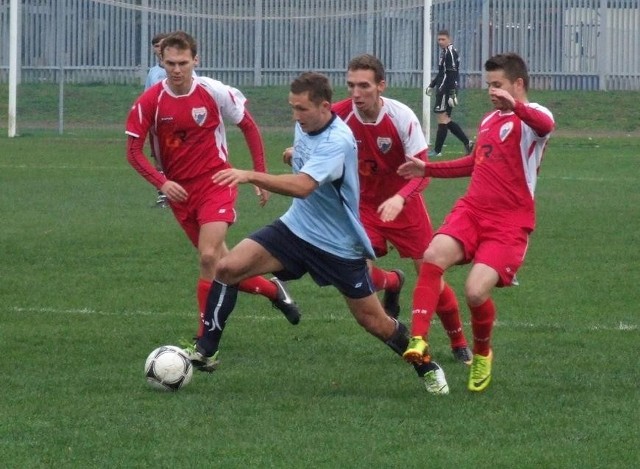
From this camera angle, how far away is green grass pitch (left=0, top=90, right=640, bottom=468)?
5828 millimetres

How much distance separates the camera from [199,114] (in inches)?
338

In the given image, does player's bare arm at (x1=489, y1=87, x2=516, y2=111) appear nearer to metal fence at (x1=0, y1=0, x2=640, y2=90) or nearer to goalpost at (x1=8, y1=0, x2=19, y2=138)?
goalpost at (x1=8, y1=0, x2=19, y2=138)

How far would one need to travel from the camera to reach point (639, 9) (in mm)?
30312

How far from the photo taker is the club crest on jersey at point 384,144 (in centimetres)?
812

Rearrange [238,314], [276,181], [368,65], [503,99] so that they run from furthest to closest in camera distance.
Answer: [238,314] < [368,65] < [503,99] < [276,181]

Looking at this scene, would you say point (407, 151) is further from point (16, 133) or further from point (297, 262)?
point (16, 133)

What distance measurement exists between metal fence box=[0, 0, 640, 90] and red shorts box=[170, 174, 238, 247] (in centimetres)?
1872

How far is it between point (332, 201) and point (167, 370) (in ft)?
3.85

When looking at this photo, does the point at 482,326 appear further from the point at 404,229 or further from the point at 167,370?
the point at 167,370

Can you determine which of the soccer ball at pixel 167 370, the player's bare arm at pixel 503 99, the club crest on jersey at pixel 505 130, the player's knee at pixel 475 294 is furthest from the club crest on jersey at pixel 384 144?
the soccer ball at pixel 167 370

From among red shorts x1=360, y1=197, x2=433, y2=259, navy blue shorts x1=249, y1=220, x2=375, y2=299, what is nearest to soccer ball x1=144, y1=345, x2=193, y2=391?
navy blue shorts x1=249, y1=220, x2=375, y2=299

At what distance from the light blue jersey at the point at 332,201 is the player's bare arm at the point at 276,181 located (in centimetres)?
13

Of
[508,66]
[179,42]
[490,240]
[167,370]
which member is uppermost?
[179,42]

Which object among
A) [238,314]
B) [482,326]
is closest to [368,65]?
[482,326]
